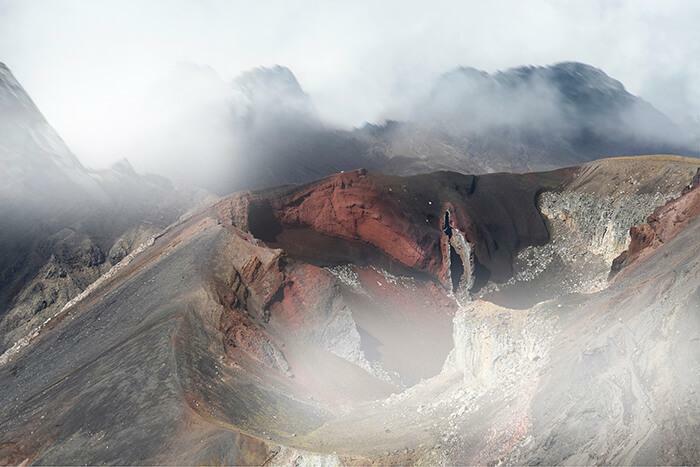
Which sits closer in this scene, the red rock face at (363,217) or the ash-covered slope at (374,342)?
the ash-covered slope at (374,342)

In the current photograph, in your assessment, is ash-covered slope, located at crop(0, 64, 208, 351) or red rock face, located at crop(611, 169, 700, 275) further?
ash-covered slope, located at crop(0, 64, 208, 351)

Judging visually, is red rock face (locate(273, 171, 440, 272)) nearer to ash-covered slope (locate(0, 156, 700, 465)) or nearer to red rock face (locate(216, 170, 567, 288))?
red rock face (locate(216, 170, 567, 288))

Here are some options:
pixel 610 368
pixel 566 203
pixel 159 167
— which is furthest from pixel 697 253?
pixel 159 167

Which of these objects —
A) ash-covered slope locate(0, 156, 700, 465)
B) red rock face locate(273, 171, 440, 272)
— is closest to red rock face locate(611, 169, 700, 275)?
ash-covered slope locate(0, 156, 700, 465)

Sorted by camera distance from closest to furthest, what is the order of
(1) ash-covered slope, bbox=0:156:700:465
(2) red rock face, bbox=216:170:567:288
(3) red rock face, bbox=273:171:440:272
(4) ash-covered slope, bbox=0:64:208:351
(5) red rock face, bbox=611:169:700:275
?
(1) ash-covered slope, bbox=0:156:700:465 < (5) red rock face, bbox=611:169:700:275 < (2) red rock face, bbox=216:170:567:288 < (3) red rock face, bbox=273:171:440:272 < (4) ash-covered slope, bbox=0:64:208:351

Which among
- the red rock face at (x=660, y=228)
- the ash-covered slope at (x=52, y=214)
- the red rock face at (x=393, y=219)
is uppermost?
the ash-covered slope at (x=52, y=214)

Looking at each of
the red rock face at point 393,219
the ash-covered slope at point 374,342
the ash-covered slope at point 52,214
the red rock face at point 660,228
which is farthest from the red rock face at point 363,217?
the ash-covered slope at point 52,214

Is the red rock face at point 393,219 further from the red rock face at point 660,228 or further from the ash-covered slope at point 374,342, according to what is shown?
the red rock face at point 660,228

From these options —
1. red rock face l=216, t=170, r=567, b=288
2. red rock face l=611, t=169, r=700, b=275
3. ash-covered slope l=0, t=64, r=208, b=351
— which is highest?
ash-covered slope l=0, t=64, r=208, b=351
